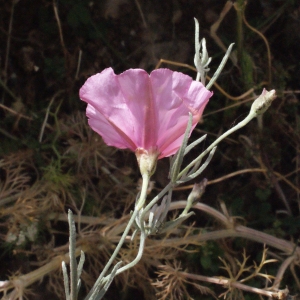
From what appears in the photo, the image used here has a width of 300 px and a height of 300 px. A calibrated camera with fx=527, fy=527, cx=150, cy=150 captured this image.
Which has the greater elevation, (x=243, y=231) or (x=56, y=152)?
(x=56, y=152)

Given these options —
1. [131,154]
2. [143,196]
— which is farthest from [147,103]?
[131,154]

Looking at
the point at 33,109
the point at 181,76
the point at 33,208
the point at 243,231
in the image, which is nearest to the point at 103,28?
the point at 33,109

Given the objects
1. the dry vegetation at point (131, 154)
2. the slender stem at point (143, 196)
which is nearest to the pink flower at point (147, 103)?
the slender stem at point (143, 196)

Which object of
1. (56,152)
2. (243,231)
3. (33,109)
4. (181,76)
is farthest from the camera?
(33,109)

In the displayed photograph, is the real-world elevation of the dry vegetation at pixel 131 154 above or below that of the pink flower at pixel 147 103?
below

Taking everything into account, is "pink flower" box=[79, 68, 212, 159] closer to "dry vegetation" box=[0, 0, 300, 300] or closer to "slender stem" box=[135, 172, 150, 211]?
"slender stem" box=[135, 172, 150, 211]

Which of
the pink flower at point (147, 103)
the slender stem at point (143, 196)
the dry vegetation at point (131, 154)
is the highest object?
the pink flower at point (147, 103)

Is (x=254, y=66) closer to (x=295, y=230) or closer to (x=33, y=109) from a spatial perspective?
(x=295, y=230)

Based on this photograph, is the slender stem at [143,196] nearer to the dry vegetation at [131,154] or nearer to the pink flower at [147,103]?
the pink flower at [147,103]
